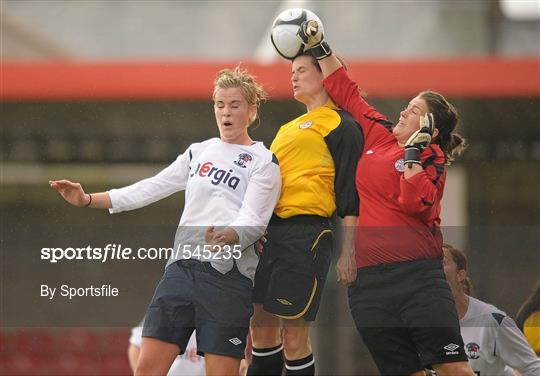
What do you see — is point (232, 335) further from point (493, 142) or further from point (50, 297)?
point (493, 142)

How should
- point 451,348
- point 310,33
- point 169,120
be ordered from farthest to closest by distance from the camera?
1. point 169,120
2. point 310,33
3. point 451,348

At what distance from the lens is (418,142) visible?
10.1 feet

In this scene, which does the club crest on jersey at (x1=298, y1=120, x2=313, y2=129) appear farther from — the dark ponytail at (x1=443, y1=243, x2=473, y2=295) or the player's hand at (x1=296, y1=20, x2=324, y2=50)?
the dark ponytail at (x1=443, y1=243, x2=473, y2=295)

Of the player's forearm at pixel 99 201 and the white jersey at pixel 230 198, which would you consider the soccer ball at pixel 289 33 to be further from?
the player's forearm at pixel 99 201

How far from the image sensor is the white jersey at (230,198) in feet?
10.5

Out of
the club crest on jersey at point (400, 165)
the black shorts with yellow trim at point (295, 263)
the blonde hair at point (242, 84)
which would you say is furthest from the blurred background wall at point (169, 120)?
the blonde hair at point (242, 84)

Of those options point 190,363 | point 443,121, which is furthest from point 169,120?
point 443,121

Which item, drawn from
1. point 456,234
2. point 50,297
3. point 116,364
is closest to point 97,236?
point 50,297

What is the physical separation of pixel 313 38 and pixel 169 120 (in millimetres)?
2958

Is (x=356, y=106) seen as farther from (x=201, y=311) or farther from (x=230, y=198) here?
(x=201, y=311)

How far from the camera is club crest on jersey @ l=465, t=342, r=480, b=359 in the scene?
3658mm

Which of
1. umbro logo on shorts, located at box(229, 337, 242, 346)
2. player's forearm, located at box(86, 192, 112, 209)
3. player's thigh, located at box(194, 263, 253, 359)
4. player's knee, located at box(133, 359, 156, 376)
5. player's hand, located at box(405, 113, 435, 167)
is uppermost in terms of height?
player's hand, located at box(405, 113, 435, 167)

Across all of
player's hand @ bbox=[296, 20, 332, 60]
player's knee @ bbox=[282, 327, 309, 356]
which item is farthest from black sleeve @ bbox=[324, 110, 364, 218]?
player's knee @ bbox=[282, 327, 309, 356]

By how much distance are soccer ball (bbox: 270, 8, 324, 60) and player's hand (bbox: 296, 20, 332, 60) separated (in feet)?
0.12
